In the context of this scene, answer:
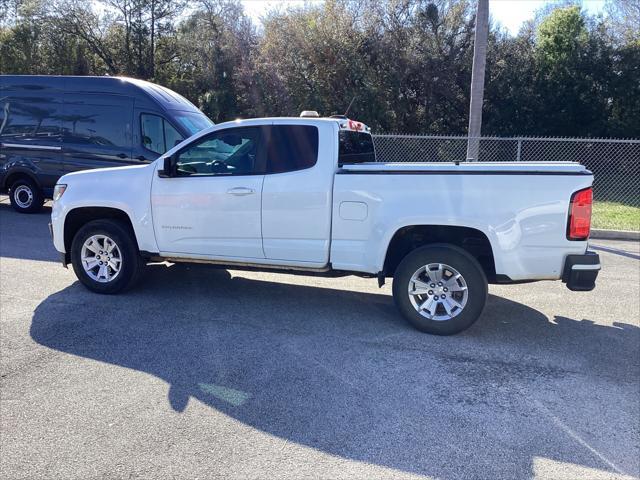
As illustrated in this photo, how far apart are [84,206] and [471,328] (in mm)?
4360

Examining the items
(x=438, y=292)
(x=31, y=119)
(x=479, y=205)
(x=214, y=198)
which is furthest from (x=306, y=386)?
(x=31, y=119)

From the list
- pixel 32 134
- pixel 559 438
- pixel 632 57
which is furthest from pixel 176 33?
pixel 559 438

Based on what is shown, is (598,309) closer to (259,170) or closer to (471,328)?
(471,328)

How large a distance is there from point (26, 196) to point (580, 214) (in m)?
11.1

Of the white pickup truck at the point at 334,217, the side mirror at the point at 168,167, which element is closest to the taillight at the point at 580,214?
the white pickup truck at the point at 334,217

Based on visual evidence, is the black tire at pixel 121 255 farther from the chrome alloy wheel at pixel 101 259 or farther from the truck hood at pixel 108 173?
the truck hood at pixel 108 173

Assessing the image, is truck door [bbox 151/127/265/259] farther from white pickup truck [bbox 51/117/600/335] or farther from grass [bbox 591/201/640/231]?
grass [bbox 591/201/640/231]

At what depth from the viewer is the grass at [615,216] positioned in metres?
11.3

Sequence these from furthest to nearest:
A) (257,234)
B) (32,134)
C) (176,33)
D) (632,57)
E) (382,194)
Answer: (176,33)
(632,57)
(32,134)
(257,234)
(382,194)

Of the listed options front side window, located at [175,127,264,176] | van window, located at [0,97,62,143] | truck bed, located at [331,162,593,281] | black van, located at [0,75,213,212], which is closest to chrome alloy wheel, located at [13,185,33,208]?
black van, located at [0,75,213,212]

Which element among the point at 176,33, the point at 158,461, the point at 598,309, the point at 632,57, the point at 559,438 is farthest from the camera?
the point at 176,33

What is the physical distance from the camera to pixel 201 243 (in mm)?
6047

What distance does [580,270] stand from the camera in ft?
16.1

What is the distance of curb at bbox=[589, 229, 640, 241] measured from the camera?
10.7 metres
